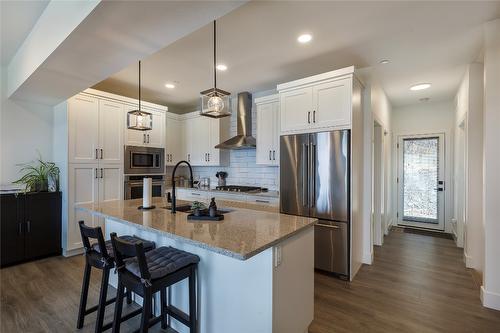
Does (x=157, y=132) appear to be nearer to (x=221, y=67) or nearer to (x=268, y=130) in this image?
(x=221, y=67)

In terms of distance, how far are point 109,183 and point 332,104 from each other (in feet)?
11.6

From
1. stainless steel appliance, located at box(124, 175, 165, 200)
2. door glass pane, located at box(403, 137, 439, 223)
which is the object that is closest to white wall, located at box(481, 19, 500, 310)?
door glass pane, located at box(403, 137, 439, 223)

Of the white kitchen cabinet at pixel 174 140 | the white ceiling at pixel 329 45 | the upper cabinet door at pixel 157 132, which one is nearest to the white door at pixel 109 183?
the upper cabinet door at pixel 157 132

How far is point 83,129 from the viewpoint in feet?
12.2

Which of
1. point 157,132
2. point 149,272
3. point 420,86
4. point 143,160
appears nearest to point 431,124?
point 420,86

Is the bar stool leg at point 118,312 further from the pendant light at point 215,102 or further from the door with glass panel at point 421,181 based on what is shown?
the door with glass panel at point 421,181

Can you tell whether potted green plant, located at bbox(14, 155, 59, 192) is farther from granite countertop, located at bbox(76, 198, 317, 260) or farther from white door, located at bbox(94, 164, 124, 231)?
granite countertop, located at bbox(76, 198, 317, 260)

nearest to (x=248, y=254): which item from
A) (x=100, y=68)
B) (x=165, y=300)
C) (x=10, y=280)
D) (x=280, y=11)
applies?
(x=165, y=300)

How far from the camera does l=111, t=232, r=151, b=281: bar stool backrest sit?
147cm

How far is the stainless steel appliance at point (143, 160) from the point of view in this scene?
168 inches

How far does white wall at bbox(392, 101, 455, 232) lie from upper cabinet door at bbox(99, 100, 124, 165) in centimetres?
550

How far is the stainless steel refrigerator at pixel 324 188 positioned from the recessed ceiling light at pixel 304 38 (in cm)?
106

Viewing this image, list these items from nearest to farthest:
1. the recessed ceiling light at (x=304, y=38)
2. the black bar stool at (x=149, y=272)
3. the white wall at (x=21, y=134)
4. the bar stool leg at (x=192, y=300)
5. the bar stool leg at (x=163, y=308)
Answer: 1. the black bar stool at (x=149, y=272)
2. the bar stool leg at (x=192, y=300)
3. the bar stool leg at (x=163, y=308)
4. the recessed ceiling light at (x=304, y=38)
5. the white wall at (x=21, y=134)

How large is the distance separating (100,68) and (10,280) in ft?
8.86
